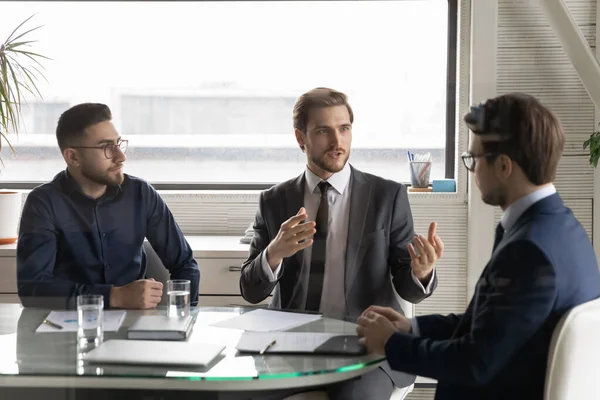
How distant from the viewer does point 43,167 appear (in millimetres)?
1542

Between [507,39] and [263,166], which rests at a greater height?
[507,39]

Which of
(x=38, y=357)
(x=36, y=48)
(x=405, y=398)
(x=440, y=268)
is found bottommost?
(x=405, y=398)

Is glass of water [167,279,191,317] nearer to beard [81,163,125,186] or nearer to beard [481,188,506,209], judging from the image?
beard [81,163,125,186]

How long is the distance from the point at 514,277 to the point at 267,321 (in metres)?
0.63

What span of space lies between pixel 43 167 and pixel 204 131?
0.37 meters

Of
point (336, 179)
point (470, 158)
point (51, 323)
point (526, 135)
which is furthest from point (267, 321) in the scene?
point (526, 135)

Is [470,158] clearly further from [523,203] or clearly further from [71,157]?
[71,157]

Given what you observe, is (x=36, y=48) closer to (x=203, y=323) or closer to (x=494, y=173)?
(x=203, y=323)

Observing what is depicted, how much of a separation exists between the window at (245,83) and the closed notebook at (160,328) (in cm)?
33

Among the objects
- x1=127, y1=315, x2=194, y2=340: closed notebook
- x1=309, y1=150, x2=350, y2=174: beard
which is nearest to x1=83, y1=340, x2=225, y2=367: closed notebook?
x1=127, y1=315, x2=194, y2=340: closed notebook

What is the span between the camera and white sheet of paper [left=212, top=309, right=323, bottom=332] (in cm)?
163

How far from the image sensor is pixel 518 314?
126cm

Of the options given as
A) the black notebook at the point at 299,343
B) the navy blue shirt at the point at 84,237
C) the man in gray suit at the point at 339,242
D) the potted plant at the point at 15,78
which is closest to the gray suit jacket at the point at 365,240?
the man in gray suit at the point at 339,242

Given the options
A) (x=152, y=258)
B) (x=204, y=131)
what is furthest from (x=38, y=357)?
(x=204, y=131)
